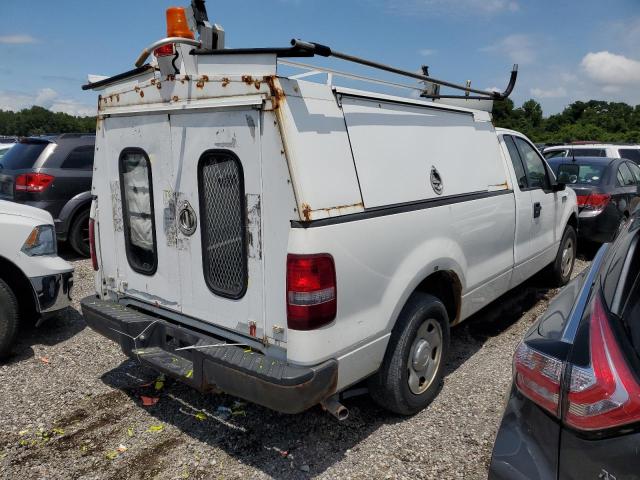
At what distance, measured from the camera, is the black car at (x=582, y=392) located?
152 cm

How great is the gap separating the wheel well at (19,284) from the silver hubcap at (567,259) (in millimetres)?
5822

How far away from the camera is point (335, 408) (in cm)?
282

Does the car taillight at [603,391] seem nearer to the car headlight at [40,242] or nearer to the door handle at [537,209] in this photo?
the door handle at [537,209]

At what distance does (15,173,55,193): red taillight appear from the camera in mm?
7293

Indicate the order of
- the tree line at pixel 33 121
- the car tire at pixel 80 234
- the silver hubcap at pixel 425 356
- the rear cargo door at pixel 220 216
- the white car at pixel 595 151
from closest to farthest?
the rear cargo door at pixel 220 216 < the silver hubcap at pixel 425 356 < the car tire at pixel 80 234 < the white car at pixel 595 151 < the tree line at pixel 33 121

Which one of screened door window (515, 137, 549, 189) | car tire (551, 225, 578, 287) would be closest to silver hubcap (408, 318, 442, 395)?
screened door window (515, 137, 549, 189)

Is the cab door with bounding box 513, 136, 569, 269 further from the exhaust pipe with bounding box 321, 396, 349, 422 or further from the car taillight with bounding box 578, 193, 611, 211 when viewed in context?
the exhaust pipe with bounding box 321, 396, 349, 422

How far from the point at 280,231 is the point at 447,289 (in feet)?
5.71

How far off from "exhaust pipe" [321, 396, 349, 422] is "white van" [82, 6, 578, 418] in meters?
0.01

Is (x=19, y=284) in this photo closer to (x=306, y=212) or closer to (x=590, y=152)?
(x=306, y=212)

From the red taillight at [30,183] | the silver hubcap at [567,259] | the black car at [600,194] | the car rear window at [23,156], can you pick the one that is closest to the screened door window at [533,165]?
the silver hubcap at [567,259]

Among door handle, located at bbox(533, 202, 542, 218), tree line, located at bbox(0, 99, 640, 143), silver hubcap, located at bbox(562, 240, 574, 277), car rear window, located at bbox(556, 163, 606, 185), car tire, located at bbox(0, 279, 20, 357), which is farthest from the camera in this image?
tree line, located at bbox(0, 99, 640, 143)

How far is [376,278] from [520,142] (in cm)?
309

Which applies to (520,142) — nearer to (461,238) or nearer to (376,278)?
(461,238)
